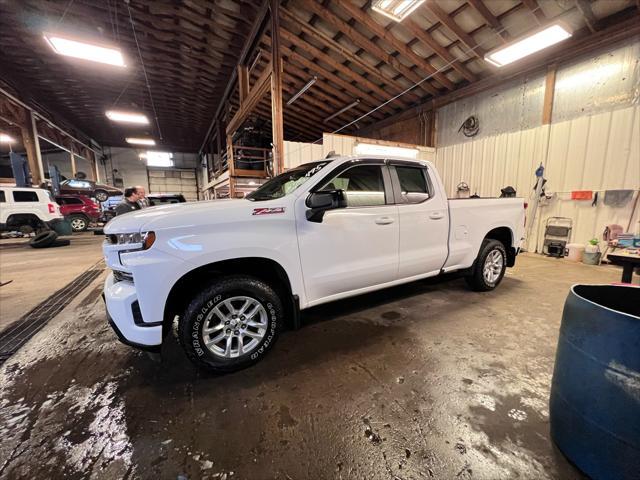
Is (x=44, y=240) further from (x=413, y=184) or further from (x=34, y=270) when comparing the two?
(x=413, y=184)

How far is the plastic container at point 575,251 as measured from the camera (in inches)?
230

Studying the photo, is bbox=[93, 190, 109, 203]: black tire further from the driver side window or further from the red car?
the driver side window

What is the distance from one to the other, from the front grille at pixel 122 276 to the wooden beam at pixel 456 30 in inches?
287

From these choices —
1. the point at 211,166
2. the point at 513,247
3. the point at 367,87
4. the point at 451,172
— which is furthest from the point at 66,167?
the point at 513,247

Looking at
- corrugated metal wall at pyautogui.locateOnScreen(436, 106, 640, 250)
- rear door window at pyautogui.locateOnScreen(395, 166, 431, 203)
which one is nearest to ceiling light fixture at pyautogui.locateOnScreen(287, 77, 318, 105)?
corrugated metal wall at pyautogui.locateOnScreen(436, 106, 640, 250)

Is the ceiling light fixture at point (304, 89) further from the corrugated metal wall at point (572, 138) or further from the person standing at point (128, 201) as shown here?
the person standing at point (128, 201)

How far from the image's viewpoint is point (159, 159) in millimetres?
21906

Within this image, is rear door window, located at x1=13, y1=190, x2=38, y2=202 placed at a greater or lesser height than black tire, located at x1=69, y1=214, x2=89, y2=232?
greater

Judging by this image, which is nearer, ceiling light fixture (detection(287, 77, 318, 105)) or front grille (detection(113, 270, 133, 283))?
front grille (detection(113, 270, 133, 283))

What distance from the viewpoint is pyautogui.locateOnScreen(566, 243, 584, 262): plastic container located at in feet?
19.1

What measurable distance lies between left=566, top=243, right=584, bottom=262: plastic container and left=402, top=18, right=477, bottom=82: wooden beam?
5281 mm

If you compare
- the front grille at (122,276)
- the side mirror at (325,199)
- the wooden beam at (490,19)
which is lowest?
the front grille at (122,276)

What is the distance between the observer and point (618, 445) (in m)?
1.09

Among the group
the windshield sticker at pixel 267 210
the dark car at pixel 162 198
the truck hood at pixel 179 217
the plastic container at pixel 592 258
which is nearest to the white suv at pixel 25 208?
the dark car at pixel 162 198
